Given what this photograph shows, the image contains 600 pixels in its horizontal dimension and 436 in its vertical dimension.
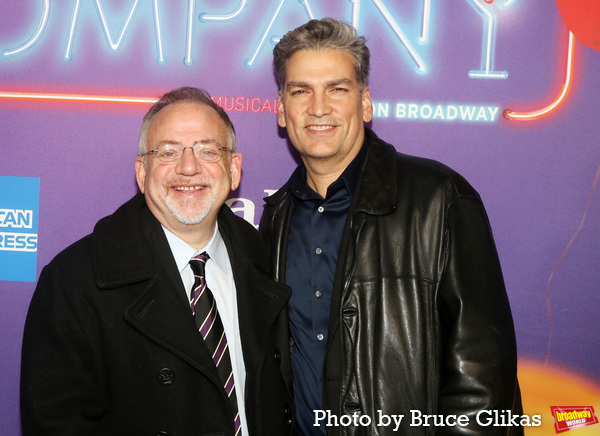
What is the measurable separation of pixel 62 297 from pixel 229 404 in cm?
63

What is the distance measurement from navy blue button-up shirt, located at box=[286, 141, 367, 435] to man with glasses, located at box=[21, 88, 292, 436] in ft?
0.26

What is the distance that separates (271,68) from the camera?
111 inches

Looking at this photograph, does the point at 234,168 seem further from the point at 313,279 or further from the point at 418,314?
the point at 418,314

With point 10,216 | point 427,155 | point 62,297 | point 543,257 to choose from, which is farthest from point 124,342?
point 543,257

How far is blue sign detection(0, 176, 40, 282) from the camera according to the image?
9.61ft

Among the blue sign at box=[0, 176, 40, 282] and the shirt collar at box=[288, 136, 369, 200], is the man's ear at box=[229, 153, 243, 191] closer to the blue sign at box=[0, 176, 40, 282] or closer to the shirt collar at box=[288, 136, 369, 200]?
the shirt collar at box=[288, 136, 369, 200]

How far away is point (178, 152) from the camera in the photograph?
6.84 feet

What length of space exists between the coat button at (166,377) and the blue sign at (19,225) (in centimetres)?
142

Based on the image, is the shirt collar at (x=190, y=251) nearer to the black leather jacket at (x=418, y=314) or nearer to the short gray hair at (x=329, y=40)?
the black leather jacket at (x=418, y=314)

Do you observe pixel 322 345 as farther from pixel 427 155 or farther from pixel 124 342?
pixel 427 155

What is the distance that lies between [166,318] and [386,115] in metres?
1.51

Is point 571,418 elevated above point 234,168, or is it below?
below

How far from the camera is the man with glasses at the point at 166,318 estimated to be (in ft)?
5.93

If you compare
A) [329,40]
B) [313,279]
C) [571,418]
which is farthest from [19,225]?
[571,418]
